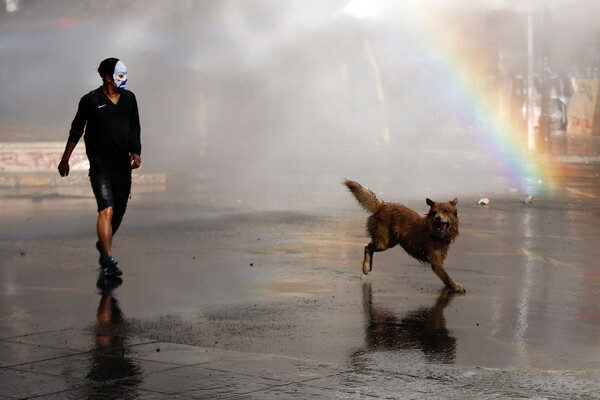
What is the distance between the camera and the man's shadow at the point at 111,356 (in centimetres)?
541

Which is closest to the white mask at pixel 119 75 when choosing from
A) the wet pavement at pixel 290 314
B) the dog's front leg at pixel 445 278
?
the wet pavement at pixel 290 314

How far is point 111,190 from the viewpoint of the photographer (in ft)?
31.2

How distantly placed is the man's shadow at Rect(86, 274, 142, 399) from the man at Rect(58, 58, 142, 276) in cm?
133

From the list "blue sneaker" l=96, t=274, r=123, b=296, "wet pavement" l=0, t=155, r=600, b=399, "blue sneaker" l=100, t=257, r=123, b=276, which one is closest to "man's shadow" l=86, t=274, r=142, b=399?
"wet pavement" l=0, t=155, r=600, b=399

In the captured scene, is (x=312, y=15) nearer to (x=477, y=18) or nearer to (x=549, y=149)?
(x=477, y=18)

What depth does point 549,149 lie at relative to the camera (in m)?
34.2

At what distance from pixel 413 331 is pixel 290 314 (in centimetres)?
97

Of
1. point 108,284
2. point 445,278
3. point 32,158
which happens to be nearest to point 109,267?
point 108,284

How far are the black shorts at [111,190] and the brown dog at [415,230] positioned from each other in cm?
192

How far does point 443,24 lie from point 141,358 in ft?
116

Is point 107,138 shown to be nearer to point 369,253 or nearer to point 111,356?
point 369,253

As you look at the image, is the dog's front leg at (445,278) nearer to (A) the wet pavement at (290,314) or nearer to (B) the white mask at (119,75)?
(A) the wet pavement at (290,314)

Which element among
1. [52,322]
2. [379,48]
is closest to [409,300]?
[52,322]

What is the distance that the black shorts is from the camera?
9422 mm
